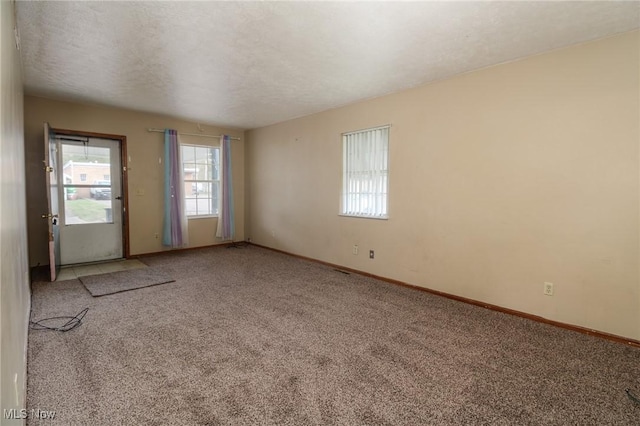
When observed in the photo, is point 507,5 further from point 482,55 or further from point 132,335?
point 132,335

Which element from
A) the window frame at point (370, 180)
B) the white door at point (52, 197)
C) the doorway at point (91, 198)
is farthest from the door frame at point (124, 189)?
the window frame at point (370, 180)

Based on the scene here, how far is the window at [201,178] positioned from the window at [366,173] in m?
3.10

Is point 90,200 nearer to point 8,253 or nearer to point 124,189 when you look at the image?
point 124,189

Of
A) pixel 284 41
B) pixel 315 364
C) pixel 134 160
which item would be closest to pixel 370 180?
pixel 284 41

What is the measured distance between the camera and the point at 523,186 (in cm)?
295

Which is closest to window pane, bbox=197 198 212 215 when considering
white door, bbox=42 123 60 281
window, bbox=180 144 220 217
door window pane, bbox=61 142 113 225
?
window, bbox=180 144 220 217

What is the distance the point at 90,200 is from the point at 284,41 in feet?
14.1

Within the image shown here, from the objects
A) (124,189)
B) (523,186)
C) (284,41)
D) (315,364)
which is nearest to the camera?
(315,364)

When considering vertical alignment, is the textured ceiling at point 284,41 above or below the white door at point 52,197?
above

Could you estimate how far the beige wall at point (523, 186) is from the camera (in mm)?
2492

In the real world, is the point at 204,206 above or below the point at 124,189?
below

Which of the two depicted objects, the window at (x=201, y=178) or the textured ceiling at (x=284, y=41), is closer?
the textured ceiling at (x=284, y=41)

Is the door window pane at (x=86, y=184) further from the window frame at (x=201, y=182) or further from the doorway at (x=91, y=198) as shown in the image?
the window frame at (x=201, y=182)

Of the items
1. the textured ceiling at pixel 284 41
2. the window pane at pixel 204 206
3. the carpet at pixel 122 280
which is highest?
the textured ceiling at pixel 284 41
